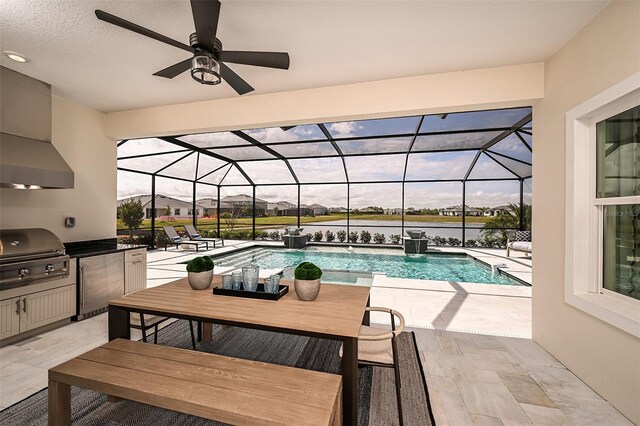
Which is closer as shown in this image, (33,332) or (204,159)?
(33,332)

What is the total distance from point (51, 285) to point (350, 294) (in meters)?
3.25

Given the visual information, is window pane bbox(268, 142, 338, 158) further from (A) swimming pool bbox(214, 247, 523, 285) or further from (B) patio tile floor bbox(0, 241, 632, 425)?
(B) patio tile floor bbox(0, 241, 632, 425)

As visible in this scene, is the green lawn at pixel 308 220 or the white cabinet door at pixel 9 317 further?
the green lawn at pixel 308 220

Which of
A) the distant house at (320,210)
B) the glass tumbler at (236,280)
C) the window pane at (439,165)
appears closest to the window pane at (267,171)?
the distant house at (320,210)

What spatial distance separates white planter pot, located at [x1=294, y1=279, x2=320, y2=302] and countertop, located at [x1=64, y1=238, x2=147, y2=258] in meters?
2.94

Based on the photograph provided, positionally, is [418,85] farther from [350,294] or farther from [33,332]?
[33,332]

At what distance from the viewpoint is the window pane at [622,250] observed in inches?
72.7

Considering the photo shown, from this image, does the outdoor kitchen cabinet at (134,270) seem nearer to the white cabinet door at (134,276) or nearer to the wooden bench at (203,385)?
the white cabinet door at (134,276)

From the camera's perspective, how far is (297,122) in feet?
10.9

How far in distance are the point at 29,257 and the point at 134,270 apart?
4.13 ft

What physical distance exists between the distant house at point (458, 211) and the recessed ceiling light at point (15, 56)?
34.6 ft

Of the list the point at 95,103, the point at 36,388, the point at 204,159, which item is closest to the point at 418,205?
the point at 204,159

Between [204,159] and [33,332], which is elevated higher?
[204,159]

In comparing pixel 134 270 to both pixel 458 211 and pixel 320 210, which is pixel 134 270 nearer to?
pixel 320 210
